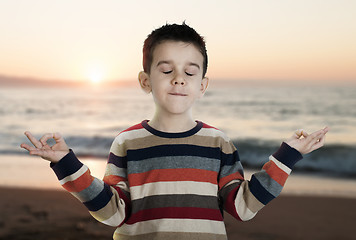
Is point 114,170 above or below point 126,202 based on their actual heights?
above

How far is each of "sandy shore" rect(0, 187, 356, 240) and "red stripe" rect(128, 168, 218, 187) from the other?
281 cm

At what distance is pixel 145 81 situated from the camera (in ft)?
7.18

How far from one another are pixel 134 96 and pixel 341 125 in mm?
12205

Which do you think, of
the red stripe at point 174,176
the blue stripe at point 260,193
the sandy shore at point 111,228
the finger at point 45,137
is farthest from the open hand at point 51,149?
the sandy shore at point 111,228

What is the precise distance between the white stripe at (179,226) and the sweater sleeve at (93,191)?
0.11 metres

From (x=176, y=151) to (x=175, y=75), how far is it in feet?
1.12

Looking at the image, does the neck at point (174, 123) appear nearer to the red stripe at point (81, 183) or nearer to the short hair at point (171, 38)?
the short hair at point (171, 38)

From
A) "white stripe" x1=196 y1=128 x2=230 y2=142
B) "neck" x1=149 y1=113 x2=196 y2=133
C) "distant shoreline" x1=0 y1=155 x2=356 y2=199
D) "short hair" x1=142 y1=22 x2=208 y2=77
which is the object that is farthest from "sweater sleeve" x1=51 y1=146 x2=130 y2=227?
"distant shoreline" x1=0 y1=155 x2=356 y2=199

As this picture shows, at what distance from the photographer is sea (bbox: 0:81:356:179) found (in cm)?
988

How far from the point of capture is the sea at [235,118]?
988 cm

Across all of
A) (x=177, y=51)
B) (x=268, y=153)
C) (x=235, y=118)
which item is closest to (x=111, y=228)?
(x=177, y=51)

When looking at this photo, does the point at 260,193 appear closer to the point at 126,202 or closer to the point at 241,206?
the point at 241,206

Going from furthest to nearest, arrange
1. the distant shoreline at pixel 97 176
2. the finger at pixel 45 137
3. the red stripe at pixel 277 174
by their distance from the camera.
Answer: the distant shoreline at pixel 97 176
the red stripe at pixel 277 174
the finger at pixel 45 137

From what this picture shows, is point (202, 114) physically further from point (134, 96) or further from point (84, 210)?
point (84, 210)
